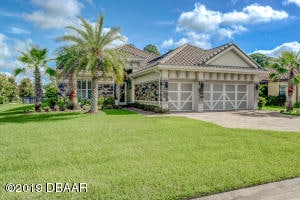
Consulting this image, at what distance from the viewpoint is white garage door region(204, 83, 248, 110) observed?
1892 centimetres

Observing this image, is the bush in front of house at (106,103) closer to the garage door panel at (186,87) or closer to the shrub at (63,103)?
the shrub at (63,103)

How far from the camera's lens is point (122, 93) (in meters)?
23.8

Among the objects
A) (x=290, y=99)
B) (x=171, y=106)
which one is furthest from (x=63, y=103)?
(x=290, y=99)

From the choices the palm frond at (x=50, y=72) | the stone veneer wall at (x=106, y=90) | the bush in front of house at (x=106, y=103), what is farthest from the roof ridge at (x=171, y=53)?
the palm frond at (x=50, y=72)

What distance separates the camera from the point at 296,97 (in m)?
25.3

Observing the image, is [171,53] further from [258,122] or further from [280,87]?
[280,87]

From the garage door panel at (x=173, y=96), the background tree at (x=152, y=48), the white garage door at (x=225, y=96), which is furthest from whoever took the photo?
the background tree at (x=152, y=48)

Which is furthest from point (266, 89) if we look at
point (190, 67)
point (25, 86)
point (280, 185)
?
point (25, 86)

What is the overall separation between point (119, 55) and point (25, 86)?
136 feet

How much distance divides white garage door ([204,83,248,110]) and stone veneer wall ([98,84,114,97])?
32.8 ft

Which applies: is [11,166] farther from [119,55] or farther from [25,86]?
[25,86]

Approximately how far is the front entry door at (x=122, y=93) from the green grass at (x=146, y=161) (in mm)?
14775

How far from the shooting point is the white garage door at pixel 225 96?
18.9m

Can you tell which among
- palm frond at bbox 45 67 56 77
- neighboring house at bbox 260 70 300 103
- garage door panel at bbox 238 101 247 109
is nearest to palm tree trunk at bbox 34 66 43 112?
palm frond at bbox 45 67 56 77
